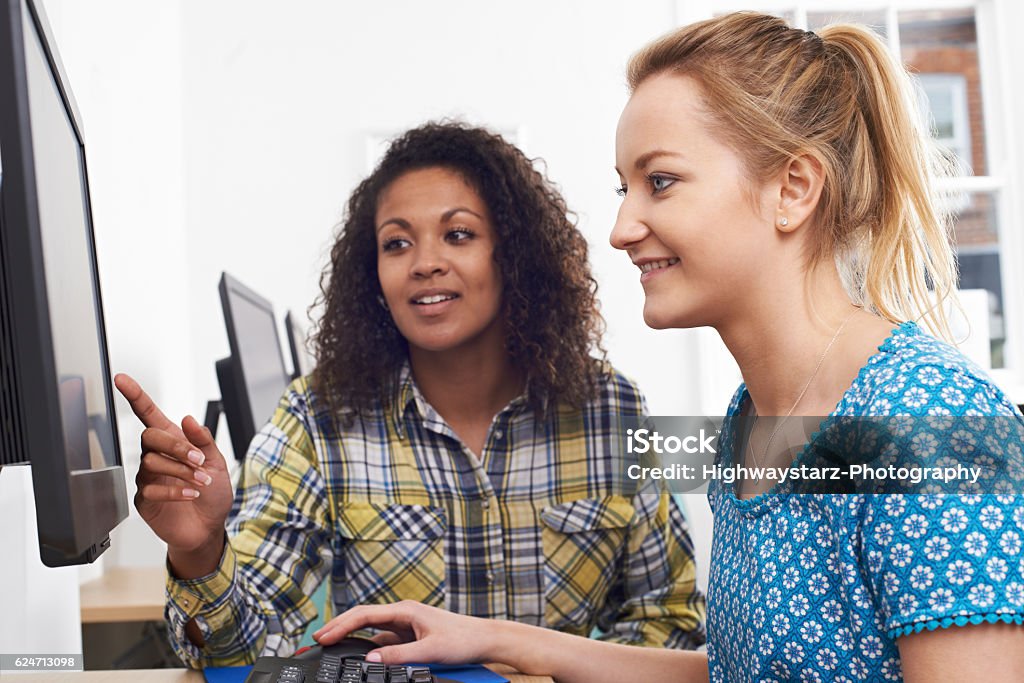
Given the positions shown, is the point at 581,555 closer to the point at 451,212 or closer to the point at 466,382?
the point at 466,382

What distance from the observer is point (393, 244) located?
4.58 ft

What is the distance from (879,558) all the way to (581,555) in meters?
0.67

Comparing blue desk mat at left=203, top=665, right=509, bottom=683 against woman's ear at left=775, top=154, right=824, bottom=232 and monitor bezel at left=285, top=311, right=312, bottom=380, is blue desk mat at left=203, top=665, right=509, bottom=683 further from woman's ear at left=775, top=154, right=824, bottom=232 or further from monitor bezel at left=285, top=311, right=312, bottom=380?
monitor bezel at left=285, top=311, right=312, bottom=380

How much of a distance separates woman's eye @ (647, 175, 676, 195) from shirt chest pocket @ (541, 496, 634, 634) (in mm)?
566

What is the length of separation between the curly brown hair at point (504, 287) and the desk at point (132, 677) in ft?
1.58

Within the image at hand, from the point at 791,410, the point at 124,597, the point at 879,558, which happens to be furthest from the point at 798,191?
the point at 124,597

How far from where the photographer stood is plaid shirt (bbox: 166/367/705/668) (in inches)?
49.4

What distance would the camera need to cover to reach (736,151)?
2.76 feet

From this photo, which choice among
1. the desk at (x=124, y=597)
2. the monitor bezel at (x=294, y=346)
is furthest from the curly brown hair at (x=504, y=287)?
the monitor bezel at (x=294, y=346)

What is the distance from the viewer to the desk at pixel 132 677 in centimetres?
86

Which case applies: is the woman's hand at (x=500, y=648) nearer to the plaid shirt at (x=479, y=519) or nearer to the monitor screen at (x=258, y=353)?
the plaid shirt at (x=479, y=519)

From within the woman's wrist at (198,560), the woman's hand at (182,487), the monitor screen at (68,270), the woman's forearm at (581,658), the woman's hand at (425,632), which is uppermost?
the monitor screen at (68,270)

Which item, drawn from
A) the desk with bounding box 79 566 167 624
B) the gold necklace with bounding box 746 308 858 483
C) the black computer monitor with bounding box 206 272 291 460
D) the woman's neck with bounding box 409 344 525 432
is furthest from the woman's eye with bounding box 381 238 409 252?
the desk with bounding box 79 566 167 624

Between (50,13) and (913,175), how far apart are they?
1.46 meters
